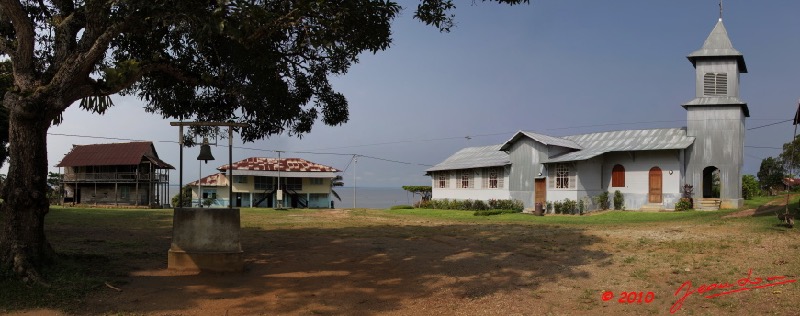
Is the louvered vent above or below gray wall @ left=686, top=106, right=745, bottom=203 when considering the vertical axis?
above

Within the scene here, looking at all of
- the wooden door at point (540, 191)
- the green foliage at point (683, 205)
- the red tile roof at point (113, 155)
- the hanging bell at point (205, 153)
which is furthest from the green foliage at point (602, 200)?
the red tile roof at point (113, 155)

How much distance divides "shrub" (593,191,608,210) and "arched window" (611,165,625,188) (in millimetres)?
888

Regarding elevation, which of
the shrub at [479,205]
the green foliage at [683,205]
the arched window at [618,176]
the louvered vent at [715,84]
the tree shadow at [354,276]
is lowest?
the shrub at [479,205]

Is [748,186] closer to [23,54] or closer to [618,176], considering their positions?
[618,176]

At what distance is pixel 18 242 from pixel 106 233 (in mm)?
9409

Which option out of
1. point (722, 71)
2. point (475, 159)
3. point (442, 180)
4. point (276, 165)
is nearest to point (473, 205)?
point (475, 159)

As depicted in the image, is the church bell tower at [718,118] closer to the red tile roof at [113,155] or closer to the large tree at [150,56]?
the large tree at [150,56]

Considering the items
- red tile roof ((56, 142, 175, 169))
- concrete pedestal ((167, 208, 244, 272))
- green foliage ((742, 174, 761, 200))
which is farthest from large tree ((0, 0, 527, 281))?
red tile roof ((56, 142, 175, 169))

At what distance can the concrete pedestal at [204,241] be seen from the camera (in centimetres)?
1028

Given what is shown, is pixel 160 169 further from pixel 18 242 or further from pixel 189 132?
pixel 18 242

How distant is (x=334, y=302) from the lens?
8.49 metres

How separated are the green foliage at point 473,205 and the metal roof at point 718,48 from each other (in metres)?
12.6

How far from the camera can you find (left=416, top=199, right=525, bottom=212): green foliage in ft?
115

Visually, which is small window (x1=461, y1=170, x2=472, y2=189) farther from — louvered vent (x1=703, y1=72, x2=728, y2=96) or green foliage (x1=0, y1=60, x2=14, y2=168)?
green foliage (x1=0, y1=60, x2=14, y2=168)
